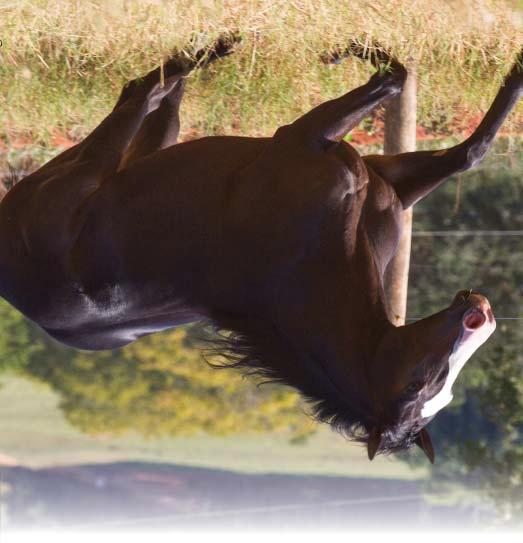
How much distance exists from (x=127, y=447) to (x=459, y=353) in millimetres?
2063

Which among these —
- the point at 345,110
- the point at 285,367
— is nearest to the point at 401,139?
the point at 345,110

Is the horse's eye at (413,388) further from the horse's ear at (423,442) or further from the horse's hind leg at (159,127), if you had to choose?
the horse's hind leg at (159,127)

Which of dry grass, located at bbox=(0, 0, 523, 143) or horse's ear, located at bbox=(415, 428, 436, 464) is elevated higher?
dry grass, located at bbox=(0, 0, 523, 143)

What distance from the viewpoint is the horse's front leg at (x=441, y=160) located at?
41.3 inches

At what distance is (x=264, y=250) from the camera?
93cm

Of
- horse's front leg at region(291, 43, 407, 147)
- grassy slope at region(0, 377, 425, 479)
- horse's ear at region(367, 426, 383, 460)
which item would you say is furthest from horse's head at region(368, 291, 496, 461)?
grassy slope at region(0, 377, 425, 479)

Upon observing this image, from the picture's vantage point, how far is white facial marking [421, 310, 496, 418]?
2.53 ft

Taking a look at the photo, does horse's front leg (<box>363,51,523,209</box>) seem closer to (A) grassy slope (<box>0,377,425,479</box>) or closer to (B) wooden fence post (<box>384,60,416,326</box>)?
(B) wooden fence post (<box>384,60,416,326</box>)

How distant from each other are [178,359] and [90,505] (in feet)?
1.76

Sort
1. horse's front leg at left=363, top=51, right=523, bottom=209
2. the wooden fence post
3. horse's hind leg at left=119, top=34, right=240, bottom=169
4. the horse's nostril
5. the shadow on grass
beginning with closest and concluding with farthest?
the horse's nostril → horse's front leg at left=363, top=51, right=523, bottom=209 → horse's hind leg at left=119, top=34, right=240, bottom=169 → the wooden fence post → the shadow on grass

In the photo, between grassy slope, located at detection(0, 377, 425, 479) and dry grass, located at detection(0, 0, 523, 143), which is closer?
dry grass, located at detection(0, 0, 523, 143)

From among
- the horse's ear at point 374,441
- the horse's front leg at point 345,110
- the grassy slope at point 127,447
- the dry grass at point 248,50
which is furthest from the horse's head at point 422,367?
the grassy slope at point 127,447

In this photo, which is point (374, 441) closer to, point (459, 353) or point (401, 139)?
point (459, 353)

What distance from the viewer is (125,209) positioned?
1013 millimetres
